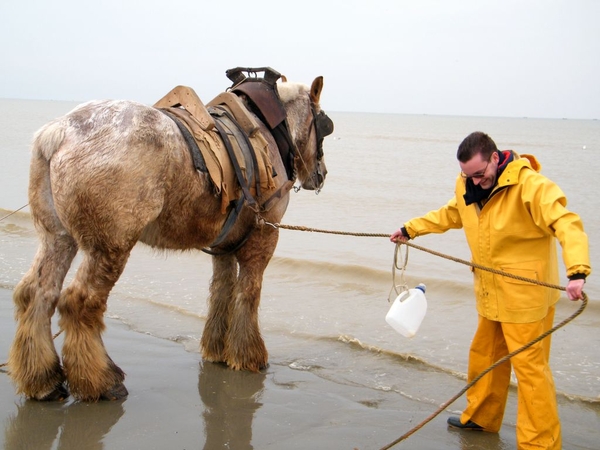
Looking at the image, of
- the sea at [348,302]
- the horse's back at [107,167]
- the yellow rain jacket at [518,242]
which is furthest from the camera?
the sea at [348,302]

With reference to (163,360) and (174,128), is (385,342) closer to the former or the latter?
(163,360)

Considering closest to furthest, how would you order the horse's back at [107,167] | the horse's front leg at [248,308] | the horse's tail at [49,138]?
the horse's back at [107,167], the horse's tail at [49,138], the horse's front leg at [248,308]

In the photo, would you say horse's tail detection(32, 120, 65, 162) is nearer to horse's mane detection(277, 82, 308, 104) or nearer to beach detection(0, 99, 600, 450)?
beach detection(0, 99, 600, 450)

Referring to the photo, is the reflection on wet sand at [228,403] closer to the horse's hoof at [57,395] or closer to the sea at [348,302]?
the sea at [348,302]

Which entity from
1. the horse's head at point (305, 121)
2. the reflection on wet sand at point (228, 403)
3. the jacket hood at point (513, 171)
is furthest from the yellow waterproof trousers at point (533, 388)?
the horse's head at point (305, 121)

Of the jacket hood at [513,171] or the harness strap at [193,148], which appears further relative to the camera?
the harness strap at [193,148]

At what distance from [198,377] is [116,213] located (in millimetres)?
1791

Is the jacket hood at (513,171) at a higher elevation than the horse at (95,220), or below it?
higher

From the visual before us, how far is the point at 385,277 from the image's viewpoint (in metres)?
9.62

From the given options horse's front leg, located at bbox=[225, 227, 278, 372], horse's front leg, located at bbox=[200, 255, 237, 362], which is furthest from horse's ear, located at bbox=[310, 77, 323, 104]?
horse's front leg, located at bbox=[200, 255, 237, 362]

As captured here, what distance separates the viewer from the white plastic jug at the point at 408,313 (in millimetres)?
4359

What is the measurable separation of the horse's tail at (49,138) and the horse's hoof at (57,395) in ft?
5.26

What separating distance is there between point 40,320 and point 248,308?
1.68 m

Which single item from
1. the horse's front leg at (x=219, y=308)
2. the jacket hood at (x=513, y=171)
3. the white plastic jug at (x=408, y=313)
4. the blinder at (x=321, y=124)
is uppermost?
the blinder at (x=321, y=124)
